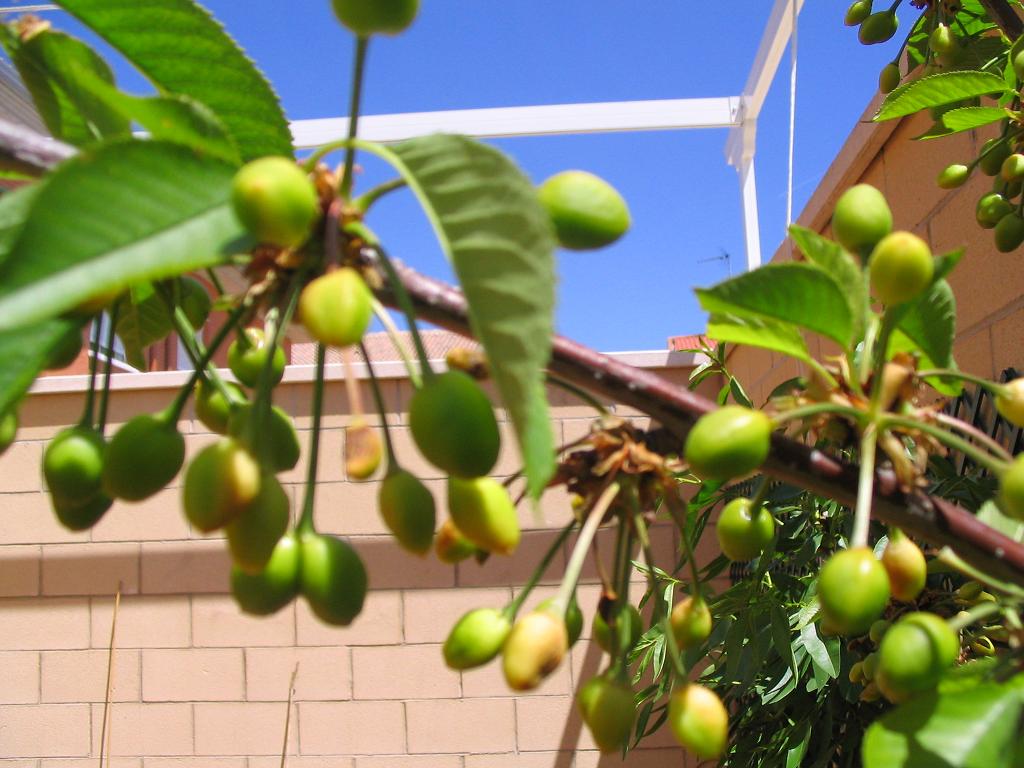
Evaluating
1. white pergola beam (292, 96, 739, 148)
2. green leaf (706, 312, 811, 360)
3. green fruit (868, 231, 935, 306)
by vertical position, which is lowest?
green leaf (706, 312, 811, 360)

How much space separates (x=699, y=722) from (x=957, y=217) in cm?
130

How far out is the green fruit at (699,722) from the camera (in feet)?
1.18

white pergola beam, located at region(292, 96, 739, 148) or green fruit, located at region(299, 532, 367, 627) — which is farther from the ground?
white pergola beam, located at region(292, 96, 739, 148)

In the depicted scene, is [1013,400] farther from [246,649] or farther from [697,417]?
[246,649]

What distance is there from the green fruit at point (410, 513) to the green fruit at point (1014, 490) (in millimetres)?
228

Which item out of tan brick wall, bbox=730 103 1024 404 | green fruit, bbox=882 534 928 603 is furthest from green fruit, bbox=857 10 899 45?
green fruit, bbox=882 534 928 603

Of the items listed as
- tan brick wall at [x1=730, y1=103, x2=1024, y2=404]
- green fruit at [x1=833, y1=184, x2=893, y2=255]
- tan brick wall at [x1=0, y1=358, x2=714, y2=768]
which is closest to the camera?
green fruit at [x1=833, y1=184, x2=893, y2=255]

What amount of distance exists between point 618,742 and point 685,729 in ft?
0.09

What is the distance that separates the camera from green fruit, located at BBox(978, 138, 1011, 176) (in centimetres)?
90

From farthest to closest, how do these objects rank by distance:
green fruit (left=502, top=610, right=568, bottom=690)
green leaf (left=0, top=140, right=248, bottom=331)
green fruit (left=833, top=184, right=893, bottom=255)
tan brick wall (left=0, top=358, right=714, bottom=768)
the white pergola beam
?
the white pergola beam < tan brick wall (left=0, top=358, right=714, bottom=768) < green fruit (left=833, top=184, right=893, bottom=255) < green fruit (left=502, top=610, right=568, bottom=690) < green leaf (left=0, top=140, right=248, bottom=331)

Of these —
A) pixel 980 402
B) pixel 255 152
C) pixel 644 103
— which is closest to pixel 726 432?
pixel 255 152

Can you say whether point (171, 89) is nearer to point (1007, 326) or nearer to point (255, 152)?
point (255, 152)

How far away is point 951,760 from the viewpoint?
0.99 ft

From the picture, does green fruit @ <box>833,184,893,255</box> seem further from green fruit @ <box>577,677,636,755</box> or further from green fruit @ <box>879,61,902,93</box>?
green fruit @ <box>879,61,902,93</box>
